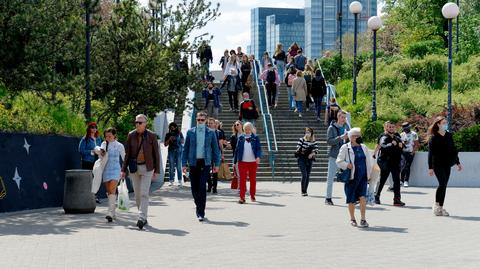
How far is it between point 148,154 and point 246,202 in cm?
553

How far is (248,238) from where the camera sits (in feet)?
40.2

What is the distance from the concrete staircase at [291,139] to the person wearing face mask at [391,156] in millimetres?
8645

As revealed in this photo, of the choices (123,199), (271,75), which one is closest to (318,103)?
(271,75)

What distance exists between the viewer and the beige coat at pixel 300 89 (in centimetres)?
3219

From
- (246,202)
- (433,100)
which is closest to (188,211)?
(246,202)

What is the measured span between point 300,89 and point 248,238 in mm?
20462

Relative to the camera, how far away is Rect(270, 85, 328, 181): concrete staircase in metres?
27.9

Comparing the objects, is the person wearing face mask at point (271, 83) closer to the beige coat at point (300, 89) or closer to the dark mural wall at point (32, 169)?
the beige coat at point (300, 89)

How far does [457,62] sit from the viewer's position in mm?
45812

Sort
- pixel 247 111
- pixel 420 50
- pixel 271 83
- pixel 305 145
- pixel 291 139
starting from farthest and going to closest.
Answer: pixel 420 50 < pixel 271 83 < pixel 291 139 < pixel 247 111 < pixel 305 145

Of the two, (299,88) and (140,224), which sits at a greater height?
(299,88)

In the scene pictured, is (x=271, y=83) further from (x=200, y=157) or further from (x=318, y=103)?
(x=200, y=157)

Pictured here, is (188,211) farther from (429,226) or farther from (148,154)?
(429,226)

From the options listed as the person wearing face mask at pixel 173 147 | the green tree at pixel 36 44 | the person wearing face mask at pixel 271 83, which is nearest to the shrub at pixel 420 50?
the person wearing face mask at pixel 271 83
